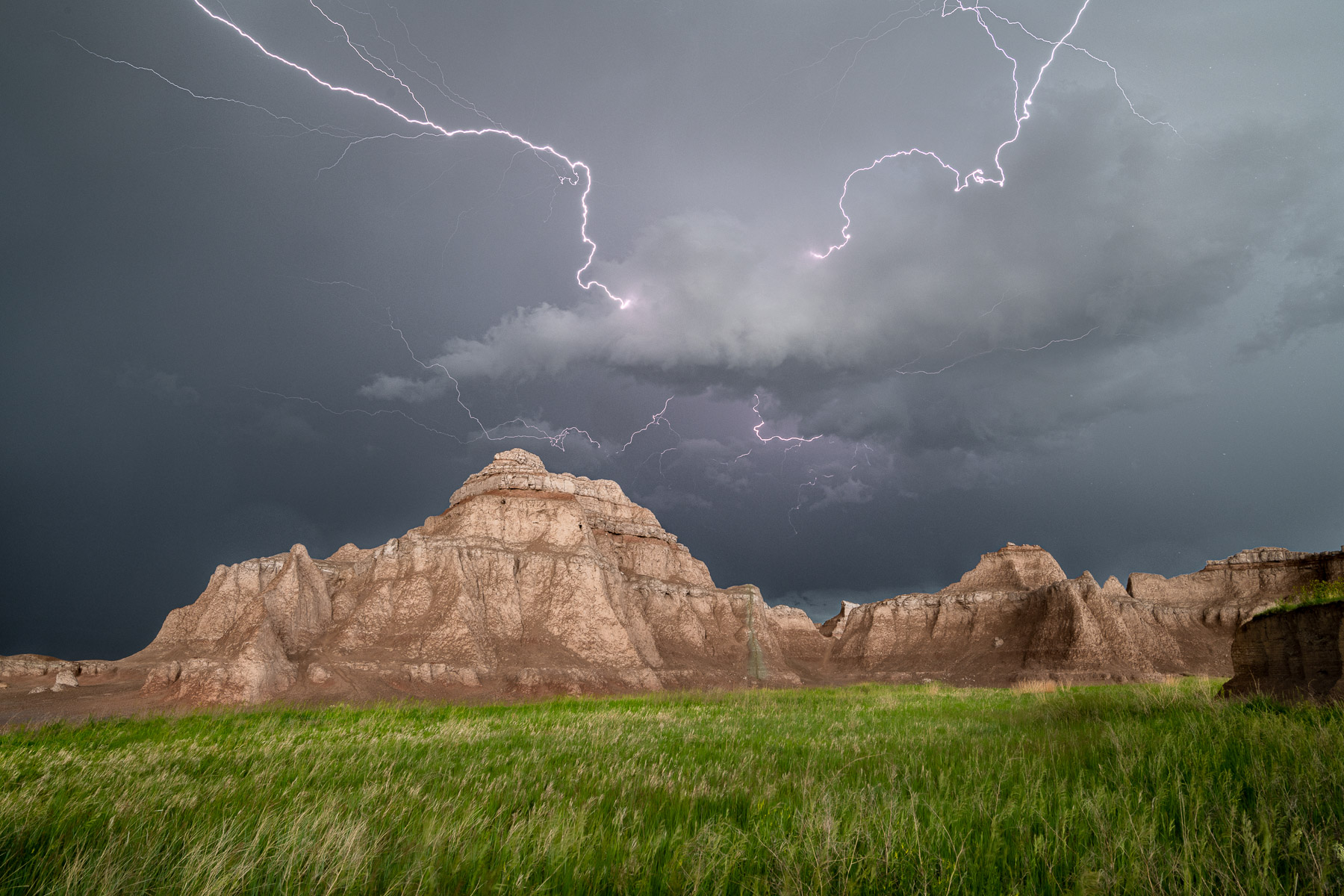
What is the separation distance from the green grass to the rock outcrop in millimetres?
71

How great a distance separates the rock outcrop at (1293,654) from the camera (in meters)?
9.30

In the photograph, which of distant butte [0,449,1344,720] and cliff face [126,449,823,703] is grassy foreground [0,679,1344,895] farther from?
distant butte [0,449,1344,720]

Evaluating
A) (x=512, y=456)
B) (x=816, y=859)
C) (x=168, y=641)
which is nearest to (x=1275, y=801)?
(x=816, y=859)

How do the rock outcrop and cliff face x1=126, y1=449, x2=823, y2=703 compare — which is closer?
the rock outcrop

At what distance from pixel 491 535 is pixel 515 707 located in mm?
37255

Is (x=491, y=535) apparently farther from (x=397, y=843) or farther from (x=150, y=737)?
(x=397, y=843)

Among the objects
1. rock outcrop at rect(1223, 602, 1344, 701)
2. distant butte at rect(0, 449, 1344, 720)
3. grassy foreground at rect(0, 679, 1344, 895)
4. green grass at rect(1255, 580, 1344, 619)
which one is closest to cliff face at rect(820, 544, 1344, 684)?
distant butte at rect(0, 449, 1344, 720)

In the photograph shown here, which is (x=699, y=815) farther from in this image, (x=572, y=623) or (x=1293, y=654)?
(x=572, y=623)

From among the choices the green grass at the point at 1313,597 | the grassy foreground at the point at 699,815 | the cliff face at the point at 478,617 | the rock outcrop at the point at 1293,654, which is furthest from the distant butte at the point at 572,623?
the green grass at the point at 1313,597

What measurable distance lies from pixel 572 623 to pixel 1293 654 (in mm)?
41109

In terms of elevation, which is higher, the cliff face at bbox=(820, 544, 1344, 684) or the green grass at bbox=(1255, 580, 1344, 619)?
the green grass at bbox=(1255, 580, 1344, 619)

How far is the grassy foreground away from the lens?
2.35 meters

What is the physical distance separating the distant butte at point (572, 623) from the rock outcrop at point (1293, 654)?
110 feet

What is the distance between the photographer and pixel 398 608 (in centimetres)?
4166
